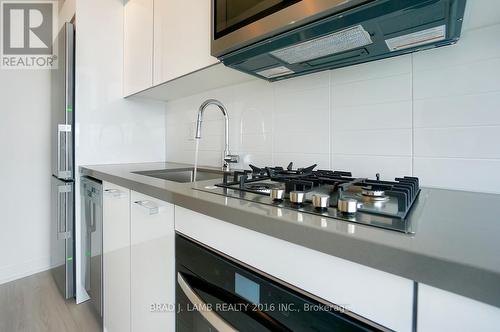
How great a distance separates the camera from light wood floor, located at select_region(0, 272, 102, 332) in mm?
1447

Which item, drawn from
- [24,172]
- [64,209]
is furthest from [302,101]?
[24,172]

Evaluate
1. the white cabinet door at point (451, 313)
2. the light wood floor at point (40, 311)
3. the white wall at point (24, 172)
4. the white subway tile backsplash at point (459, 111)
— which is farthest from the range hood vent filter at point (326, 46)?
the white wall at point (24, 172)

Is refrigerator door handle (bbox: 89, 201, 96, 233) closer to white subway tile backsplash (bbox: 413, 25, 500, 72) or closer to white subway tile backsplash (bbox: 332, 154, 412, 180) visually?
white subway tile backsplash (bbox: 332, 154, 412, 180)

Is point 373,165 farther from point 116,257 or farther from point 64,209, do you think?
point 64,209

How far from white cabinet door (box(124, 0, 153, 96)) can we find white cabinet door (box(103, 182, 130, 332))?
2.35 ft

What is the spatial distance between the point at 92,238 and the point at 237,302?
50.6 inches

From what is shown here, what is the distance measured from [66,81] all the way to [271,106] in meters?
1.32

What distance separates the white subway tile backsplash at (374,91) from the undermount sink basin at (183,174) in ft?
2.36

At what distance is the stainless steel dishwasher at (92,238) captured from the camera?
1.40m

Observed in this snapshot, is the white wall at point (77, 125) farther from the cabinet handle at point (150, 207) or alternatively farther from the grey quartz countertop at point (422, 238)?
the grey quartz countertop at point (422, 238)

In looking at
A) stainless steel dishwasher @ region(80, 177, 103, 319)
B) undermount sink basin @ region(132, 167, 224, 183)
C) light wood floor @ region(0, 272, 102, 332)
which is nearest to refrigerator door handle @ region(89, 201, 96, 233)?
stainless steel dishwasher @ region(80, 177, 103, 319)

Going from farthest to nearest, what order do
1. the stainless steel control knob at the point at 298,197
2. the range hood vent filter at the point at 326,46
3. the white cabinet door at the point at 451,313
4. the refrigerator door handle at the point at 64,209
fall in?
the refrigerator door handle at the point at 64,209, the range hood vent filter at the point at 326,46, the stainless steel control knob at the point at 298,197, the white cabinet door at the point at 451,313

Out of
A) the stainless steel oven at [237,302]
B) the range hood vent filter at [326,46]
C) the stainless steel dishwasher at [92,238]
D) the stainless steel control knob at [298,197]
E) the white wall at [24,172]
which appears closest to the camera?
the stainless steel oven at [237,302]

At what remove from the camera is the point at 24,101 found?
202cm
